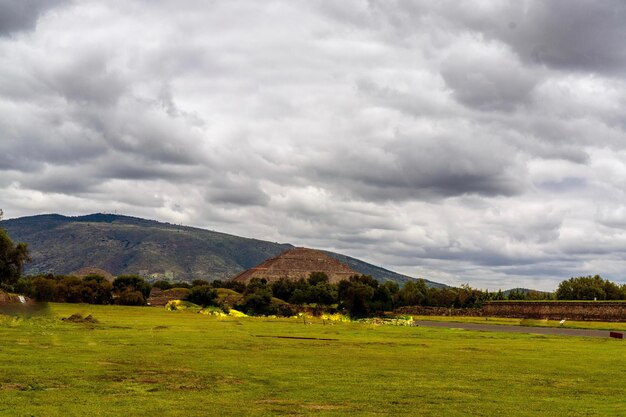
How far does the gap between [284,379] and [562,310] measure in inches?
3541

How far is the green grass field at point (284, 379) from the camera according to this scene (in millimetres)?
19078

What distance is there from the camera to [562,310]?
105 metres

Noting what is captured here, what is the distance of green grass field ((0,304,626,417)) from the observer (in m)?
19.1

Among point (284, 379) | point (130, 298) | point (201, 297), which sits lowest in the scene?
point (130, 298)

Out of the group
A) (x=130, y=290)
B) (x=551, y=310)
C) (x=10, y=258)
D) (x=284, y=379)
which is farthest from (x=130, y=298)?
(x=284, y=379)

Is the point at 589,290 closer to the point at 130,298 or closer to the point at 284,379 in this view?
the point at 130,298

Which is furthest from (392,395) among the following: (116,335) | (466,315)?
(466,315)

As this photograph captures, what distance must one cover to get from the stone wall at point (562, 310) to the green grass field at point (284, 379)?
198 ft

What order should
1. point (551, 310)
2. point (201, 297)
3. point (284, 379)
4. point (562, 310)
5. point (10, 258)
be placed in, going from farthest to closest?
point (201, 297) < point (551, 310) < point (562, 310) < point (10, 258) < point (284, 379)

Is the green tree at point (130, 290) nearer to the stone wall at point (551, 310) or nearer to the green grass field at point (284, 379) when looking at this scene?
the stone wall at point (551, 310)

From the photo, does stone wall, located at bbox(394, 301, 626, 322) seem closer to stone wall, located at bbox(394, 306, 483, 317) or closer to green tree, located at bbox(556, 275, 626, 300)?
stone wall, located at bbox(394, 306, 483, 317)

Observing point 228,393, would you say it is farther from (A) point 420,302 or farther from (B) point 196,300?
(A) point 420,302

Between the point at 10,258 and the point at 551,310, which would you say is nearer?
the point at 10,258

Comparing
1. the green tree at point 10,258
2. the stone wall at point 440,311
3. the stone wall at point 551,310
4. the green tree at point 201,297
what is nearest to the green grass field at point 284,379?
the green tree at point 10,258
